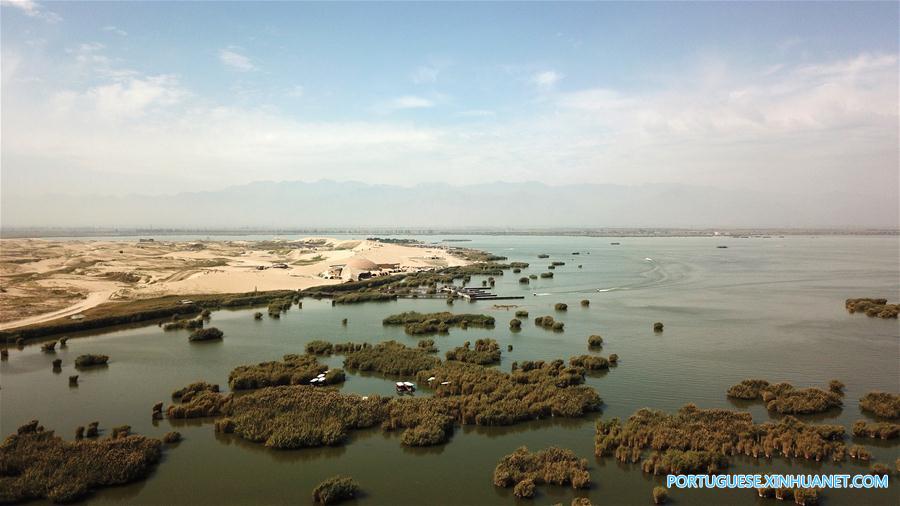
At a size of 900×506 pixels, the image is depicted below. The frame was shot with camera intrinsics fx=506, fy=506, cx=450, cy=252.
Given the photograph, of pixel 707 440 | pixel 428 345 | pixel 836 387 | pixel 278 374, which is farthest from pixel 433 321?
pixel 836 387

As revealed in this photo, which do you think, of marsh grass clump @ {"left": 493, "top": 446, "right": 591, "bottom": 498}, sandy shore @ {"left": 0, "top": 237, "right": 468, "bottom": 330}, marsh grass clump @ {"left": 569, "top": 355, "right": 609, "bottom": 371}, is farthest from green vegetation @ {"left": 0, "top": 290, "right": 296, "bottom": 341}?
marsh grass clump @ {"left": 493, "top": 446, "right": 591, "bottom": 498}

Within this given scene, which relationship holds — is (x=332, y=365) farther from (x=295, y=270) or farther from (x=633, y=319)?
(x=295, y=270)

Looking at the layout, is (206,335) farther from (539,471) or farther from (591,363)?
(539,471)

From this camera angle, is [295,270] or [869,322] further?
[295,270]

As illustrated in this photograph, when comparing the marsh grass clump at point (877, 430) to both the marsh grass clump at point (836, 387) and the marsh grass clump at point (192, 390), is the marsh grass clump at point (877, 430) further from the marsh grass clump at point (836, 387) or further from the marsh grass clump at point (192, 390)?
the marsh grass clump at point (192, 390)

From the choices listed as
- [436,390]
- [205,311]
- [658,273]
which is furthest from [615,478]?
[658,273]

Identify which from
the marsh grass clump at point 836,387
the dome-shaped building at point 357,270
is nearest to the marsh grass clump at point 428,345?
the marsh grass clump at point 836,387

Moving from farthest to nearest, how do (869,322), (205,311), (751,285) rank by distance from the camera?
(751,285), (205,311), (869,322)
